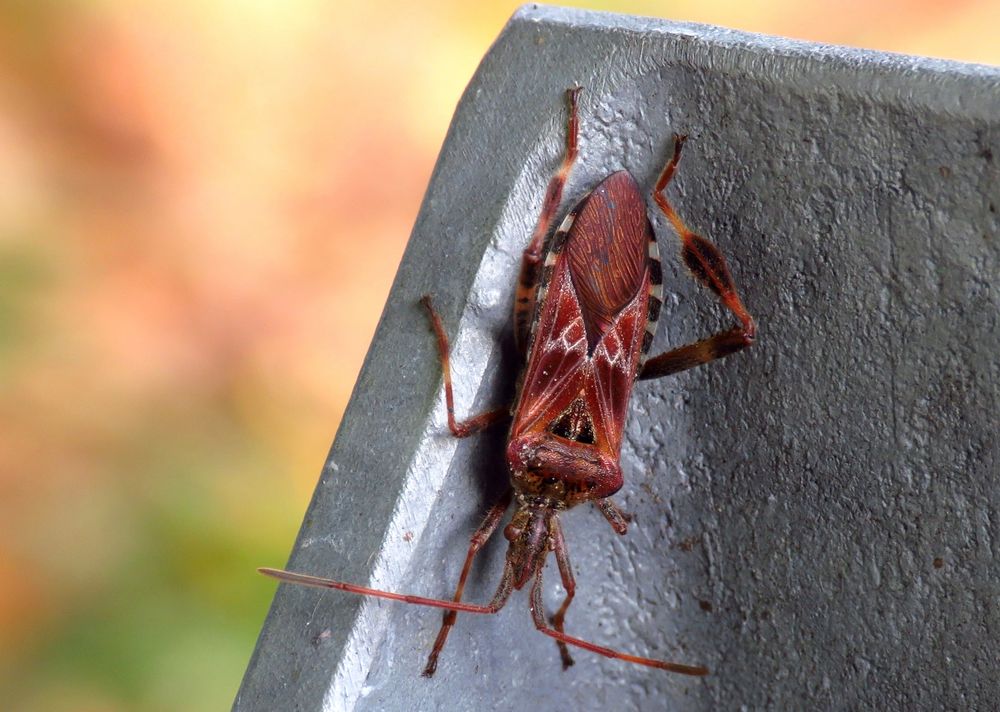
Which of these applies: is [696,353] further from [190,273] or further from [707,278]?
[190,273]

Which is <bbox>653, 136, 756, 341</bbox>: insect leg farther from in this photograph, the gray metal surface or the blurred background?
the blurred background

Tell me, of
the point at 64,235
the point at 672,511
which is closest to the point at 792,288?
the point at 672,511

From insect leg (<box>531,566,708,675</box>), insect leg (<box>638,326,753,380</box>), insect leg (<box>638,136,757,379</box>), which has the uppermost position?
insect leg (<box>638,136,757,379</box>)

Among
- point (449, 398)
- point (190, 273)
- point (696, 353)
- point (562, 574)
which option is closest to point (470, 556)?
point (562, 574)

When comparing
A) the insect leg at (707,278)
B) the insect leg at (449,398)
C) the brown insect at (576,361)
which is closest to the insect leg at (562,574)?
the brown insect at (576,361)

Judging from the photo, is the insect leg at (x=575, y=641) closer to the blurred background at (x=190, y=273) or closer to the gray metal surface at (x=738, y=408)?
the gray metal surface at (x=738, y=408)

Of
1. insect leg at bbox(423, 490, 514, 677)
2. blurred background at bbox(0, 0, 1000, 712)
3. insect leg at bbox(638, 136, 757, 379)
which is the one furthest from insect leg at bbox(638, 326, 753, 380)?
blurred background at bbox(0, 0, 1000, 712)

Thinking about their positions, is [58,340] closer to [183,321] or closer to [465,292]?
[183,321]

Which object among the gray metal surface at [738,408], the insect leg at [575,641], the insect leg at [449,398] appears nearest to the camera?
the gray metal surface at [738,408]
